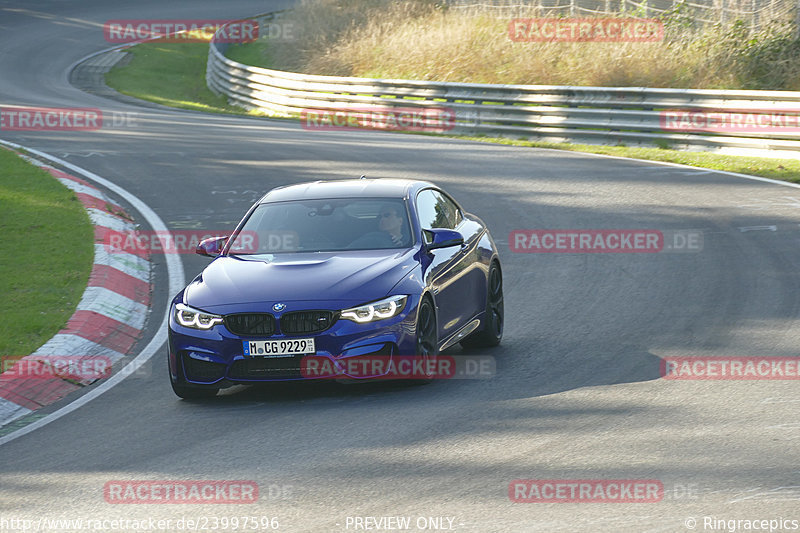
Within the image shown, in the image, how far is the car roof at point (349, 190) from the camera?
988 cm

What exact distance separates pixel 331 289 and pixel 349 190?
70.1 inches

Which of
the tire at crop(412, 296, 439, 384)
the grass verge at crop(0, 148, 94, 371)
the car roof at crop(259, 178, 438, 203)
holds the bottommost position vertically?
the grass verge at crop(0, 148, 94, 371)

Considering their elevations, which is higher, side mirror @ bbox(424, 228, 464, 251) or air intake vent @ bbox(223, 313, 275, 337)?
side mirror @ bbox(424, 228, 464, 251)

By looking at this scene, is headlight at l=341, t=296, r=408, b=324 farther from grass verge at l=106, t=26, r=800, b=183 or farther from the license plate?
grass verge at l=106, t=26, r=800, b=183

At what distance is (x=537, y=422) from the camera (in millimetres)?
7438

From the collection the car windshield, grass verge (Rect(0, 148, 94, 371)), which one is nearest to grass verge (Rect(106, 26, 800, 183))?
grass verge (Rect(0, 148, 94, 371))

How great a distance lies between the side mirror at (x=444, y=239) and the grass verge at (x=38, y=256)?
3.54 meters

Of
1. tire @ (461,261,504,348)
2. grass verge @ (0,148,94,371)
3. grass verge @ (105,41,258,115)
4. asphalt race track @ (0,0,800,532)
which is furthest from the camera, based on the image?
grass verge @ (105,41,258,115)

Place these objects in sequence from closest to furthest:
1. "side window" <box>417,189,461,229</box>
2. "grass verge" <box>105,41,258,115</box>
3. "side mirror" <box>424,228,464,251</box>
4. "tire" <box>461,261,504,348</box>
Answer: "side mirror" <box>424,228,464,251</box> → "side window" <box>417,189,461,229</box> → "tire" <box>461,261,504,348</box> → "grass verge" <box>105,41,258,115</box>

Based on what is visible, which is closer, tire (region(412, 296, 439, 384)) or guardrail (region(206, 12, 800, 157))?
tire (region(412, 296, 439, 384))

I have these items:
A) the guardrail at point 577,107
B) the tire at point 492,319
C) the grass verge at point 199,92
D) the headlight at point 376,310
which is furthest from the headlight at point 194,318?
the guardrail at point 577,107

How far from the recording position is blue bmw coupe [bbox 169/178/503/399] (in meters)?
8.27

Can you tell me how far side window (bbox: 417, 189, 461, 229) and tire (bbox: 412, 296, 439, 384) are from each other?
1.07 meters

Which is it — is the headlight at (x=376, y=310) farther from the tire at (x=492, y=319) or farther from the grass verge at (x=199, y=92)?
the grass verge at (x=199, y=92)
